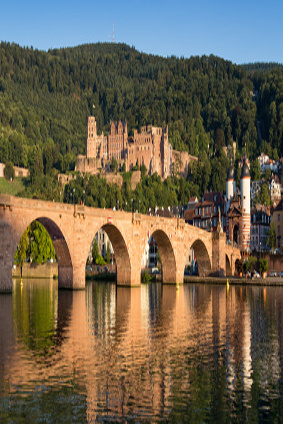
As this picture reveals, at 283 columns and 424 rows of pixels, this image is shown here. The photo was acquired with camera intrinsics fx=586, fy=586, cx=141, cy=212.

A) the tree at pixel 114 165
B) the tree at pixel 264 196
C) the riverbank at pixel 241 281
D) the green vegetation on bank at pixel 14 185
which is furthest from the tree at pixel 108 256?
the tree at pixel 114 165

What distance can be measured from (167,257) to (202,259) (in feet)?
49.1

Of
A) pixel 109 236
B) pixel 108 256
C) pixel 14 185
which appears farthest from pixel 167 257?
pixel 14 185

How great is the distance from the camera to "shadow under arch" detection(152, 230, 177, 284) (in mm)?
78375

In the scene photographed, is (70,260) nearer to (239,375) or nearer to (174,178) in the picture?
(239,375)

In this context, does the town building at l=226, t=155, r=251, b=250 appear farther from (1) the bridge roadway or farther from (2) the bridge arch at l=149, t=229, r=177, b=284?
(2) the bridge arch at l=149, t=229, r=177, b=284

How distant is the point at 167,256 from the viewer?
79875 mm

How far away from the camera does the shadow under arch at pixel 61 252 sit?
58.0m

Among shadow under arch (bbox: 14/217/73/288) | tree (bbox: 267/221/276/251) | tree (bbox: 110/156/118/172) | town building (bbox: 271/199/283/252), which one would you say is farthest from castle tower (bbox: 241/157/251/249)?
tree (bbox: 110/156/118/172)

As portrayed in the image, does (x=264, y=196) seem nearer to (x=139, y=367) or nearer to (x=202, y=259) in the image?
(x=202, y=259)

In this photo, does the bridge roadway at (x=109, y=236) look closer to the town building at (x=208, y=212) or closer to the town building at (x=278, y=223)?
the town building at (x=278, y=223)

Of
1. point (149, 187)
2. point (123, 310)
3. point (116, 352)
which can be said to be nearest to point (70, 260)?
point (123, 310)

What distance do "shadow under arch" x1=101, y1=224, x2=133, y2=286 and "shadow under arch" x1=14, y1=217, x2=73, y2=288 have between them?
7.88 meters

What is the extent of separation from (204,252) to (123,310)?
4958 centimetres

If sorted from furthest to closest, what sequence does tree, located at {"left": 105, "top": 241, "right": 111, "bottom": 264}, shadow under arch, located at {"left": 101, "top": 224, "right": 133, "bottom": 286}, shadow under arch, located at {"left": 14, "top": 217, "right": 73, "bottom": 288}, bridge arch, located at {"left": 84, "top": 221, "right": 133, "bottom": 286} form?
1. tree, located at {"left": 105, "top": 241, "right": 111, "bottom": 264}
2. shadow under arch, located at {"left": 101, "top": 224, "right": 133, "bottom": 286}
3. bridge arch, located at {"left": 84, "top": 221, "right": 133, "bottom": 286}
4. shadow under arch, located at {"left": 14, "top": 217, "right": 73, "bottom": 288}
